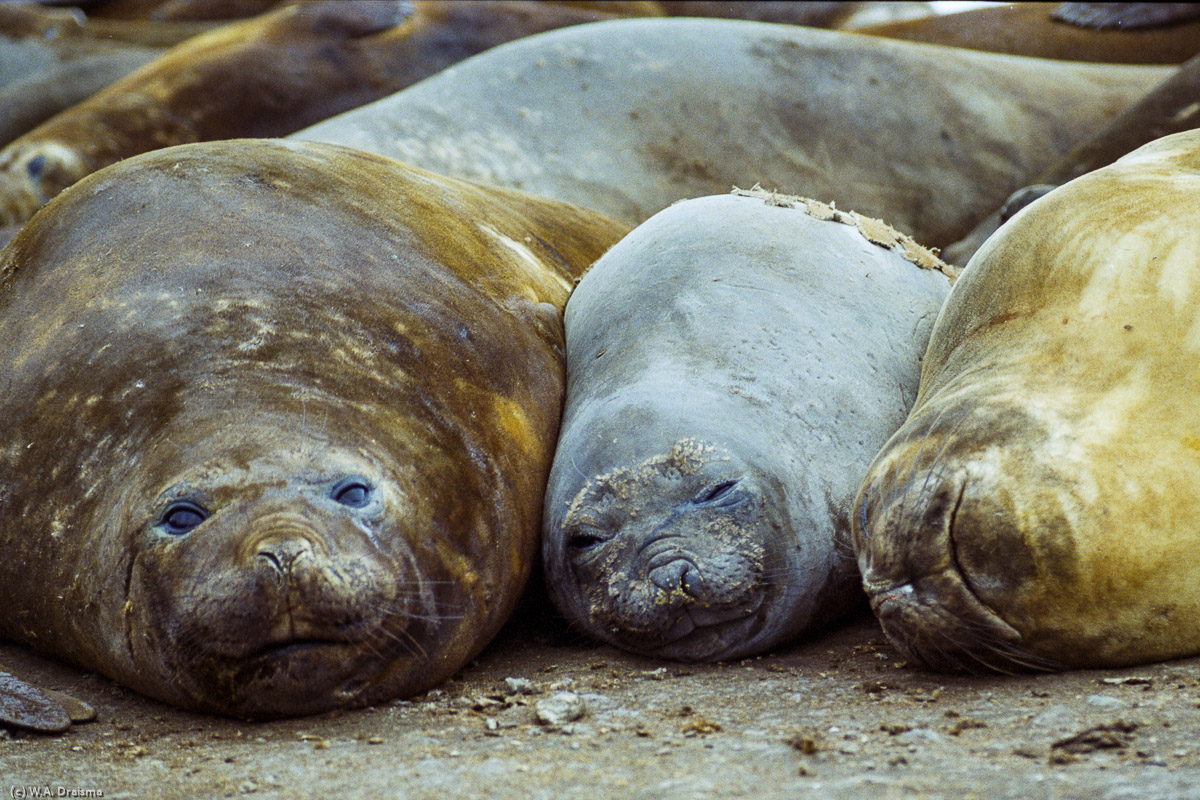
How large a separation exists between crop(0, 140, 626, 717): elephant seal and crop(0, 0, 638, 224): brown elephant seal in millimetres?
3420

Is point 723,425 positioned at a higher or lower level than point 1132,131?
lower

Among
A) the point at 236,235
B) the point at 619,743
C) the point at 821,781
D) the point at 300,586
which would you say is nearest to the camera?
the point at 821,781

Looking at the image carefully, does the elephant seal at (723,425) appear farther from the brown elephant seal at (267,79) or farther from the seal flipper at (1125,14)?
the seal flipper at (1125,14)

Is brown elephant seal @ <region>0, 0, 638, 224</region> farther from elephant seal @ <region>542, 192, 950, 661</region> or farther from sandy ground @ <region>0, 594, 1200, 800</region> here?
sandy ground @ <region>0, 594, 1200, 800</region>

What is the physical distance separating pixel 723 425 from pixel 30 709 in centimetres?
155

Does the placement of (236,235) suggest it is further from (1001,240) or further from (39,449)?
(1001,240)

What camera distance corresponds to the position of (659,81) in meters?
5.93

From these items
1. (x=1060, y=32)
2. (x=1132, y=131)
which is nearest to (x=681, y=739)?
(x=1132, y=131)

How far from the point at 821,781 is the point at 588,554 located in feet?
3.69

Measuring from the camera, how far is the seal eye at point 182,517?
8.20ft

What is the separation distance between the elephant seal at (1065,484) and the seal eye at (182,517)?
1275mm

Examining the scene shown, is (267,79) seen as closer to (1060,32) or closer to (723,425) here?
(1060,32)

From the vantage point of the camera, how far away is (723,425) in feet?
9.81

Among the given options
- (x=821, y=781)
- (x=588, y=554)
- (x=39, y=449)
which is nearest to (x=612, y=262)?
(x=588, y=554)
